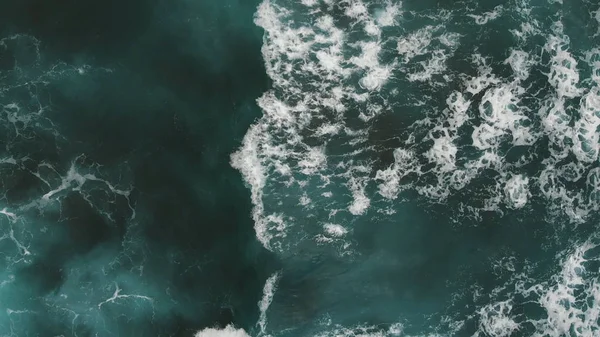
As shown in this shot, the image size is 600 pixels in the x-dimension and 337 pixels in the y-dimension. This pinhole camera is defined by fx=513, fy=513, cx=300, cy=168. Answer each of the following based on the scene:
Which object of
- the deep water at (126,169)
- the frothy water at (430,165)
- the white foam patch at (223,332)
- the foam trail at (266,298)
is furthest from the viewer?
the frothy water at (430,165)

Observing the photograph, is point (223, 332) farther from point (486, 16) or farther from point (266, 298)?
point (486, 16)

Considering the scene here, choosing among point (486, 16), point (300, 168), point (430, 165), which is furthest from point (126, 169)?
point (486, 16)

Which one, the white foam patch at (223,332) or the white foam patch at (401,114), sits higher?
the white foam patch at (401,114)

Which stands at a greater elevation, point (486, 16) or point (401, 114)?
point (486, 16)

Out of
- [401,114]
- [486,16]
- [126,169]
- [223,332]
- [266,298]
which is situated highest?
[486,16]

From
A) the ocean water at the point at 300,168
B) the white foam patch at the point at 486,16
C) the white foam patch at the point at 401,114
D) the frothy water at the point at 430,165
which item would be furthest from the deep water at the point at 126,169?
the white foam patch at the point at 486,16

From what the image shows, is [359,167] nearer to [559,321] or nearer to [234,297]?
[234,297]

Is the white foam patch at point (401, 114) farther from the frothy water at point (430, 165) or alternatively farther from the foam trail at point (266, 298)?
the foam trail at point (266, 298)

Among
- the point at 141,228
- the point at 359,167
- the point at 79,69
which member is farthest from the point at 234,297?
the point at 79,69
